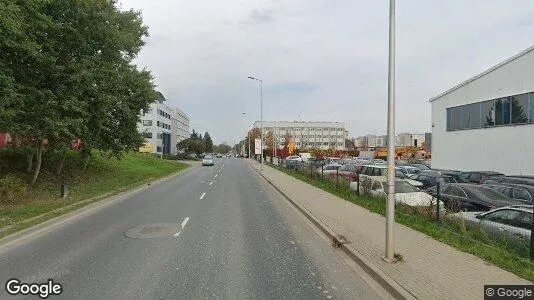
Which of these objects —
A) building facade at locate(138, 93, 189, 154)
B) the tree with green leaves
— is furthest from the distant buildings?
the tree with green leaves

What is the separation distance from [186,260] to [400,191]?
10902 millimetres

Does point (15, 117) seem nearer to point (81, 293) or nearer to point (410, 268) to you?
point (81, 293)

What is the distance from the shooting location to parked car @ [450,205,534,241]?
8.62 metres

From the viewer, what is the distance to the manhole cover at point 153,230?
31.9 feet

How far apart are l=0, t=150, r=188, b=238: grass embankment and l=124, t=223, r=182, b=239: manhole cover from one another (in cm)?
280

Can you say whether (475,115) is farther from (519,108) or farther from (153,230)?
(153,230)

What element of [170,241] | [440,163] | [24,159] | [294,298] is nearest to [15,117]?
[24,159]

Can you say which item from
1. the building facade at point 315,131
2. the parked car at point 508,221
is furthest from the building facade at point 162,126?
the parked car at point 508,221

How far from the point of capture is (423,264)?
22.9ft

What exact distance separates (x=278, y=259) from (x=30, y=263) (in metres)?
4.37

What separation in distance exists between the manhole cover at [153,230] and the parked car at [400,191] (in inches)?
298

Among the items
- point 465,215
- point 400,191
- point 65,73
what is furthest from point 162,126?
point 465,215

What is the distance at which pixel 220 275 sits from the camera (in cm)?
647

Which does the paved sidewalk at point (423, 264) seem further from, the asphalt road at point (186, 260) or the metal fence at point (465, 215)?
the metal fence at point (465, 215)
